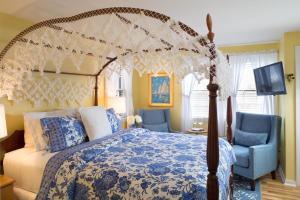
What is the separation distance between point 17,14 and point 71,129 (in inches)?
61.6

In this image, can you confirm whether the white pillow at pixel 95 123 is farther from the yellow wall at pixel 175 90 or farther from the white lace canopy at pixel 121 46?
the yellow wall at pixel 175 90

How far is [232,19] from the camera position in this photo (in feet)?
9.95

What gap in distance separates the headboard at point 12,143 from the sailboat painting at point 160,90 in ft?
10.0

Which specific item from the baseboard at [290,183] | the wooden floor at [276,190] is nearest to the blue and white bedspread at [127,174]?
the wooden floor at [276,190]

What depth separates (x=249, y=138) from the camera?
152 inches

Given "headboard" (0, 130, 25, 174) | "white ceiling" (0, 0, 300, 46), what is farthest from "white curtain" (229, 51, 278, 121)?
"headboard" (0, 130, 25, 174)

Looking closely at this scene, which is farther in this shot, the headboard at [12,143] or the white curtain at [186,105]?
the white curtain at [186,105]

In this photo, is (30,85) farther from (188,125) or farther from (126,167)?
(188,125)

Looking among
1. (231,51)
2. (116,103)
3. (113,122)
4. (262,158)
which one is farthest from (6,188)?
(231,51)

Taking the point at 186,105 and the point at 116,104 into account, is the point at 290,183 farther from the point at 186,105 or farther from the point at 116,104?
the point at 116,104

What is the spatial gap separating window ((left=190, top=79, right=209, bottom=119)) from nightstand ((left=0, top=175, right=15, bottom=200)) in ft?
11.8

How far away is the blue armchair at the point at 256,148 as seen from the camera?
343cm

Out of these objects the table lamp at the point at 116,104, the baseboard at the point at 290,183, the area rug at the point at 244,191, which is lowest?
the area rug at the point at 244,191

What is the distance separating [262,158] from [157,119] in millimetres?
2157
